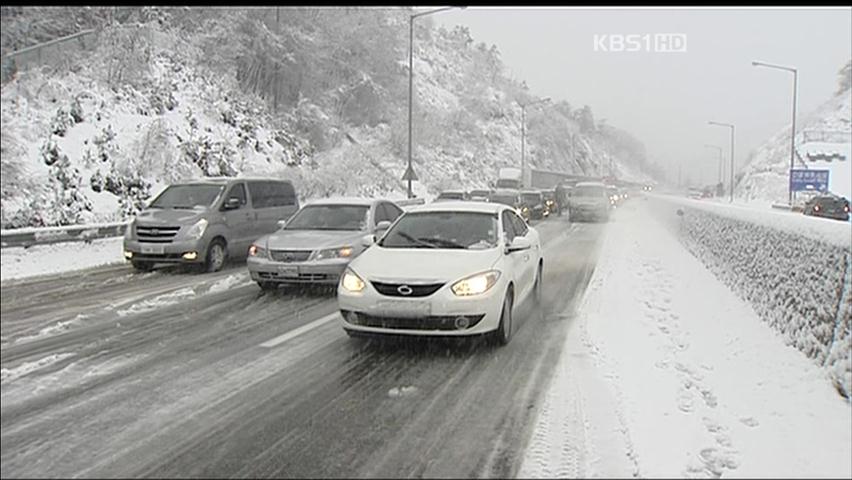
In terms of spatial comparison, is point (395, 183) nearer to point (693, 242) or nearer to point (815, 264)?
point (693, 242)

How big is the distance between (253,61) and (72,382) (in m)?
16.3

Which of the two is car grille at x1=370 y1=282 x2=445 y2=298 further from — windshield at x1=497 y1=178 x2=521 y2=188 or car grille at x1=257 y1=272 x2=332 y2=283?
windshield at x1=497 y1=178 x2=521 y2=188

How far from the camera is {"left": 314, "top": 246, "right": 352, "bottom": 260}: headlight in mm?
9297

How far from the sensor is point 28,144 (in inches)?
108

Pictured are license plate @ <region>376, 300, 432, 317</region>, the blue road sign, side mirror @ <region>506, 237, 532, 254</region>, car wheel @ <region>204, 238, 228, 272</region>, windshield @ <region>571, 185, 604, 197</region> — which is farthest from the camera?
the blue road sign

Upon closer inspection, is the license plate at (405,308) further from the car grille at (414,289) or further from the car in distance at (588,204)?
the car in distance at (588,204)

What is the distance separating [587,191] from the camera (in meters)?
31.7

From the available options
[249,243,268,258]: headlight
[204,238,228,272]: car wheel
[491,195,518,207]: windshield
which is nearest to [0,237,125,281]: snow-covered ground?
[204,238,228,272]: car wheel

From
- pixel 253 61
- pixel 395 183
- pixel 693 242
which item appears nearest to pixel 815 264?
pixel 693 242

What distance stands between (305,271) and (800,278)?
592 centimetres

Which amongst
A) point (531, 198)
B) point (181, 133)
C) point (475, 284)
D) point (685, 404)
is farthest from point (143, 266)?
point (531, 198)

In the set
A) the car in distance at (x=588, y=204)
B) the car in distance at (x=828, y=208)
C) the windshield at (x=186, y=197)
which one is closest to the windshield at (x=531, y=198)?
the car in distance at (x=588, y=204)

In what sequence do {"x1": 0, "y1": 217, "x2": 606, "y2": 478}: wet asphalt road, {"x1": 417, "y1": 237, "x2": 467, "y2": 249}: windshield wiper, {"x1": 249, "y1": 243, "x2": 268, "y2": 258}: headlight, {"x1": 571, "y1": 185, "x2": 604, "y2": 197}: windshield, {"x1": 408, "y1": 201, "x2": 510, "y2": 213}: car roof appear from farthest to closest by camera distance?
{"x1": 571, "y1": 185, "x2": 604, "y2": 197}: windshield
{"x1": 249, "y1": 243, "x2": 268, "y2": 258}: headlight
{"x1": 408, "y1": 201, "x2": 510, "y2": 213}: car roof
{"x1": 417, "y1": 237, "x2": 467, "y2": 249}: windshield wiper
{"x1": 0, "y1": 217, "x2": 606, "y2": 478}: wet asphalt road

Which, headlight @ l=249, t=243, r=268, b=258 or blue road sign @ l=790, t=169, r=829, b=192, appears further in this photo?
blue road sign @ l=790, t=169, r=829, b=192
